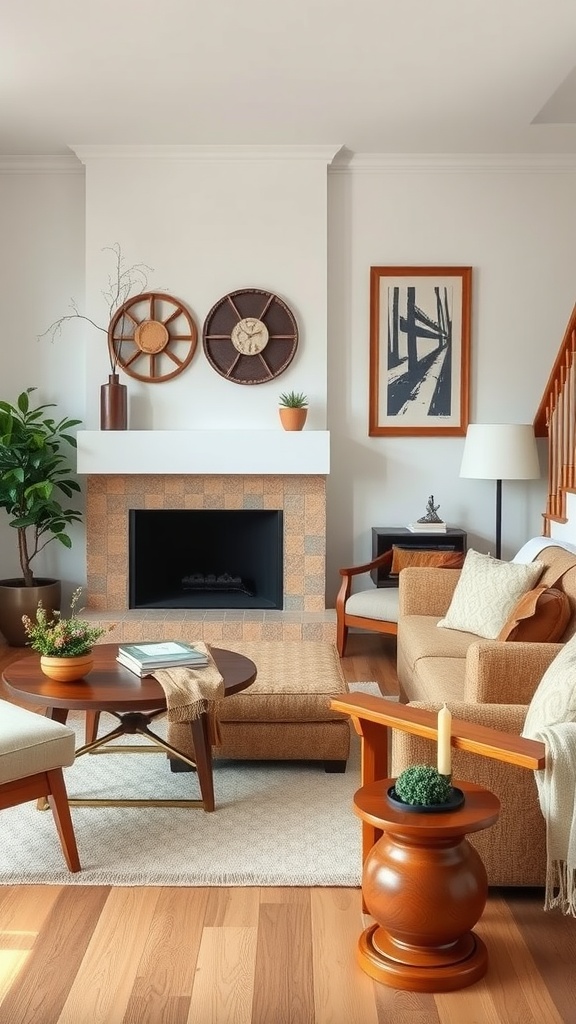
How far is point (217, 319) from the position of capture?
594 centimetres

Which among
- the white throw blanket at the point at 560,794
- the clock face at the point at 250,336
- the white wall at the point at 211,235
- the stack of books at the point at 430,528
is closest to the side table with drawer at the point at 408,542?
the stack of books at the point at 430,528

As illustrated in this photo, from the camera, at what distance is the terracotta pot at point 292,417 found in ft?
19.0

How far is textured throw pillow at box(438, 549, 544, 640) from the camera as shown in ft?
13.6

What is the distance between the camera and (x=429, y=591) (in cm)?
480

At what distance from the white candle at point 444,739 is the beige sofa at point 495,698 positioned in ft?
1.19

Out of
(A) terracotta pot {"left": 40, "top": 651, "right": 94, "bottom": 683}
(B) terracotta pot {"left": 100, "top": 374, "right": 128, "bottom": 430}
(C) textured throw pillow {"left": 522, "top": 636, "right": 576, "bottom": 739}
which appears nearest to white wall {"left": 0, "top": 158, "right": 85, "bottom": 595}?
(B) terracotta pot {"left": 100, "top": 374, "right": 128, "bottom": 430}

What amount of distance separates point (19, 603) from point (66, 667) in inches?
100

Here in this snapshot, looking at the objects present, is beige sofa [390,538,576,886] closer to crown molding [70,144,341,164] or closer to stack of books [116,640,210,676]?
stack of books [116,640,210,676]

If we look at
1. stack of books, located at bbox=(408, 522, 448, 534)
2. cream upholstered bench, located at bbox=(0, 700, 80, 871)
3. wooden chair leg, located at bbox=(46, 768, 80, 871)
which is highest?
stack of books, located at bbox=(408, 522, 448, 534)

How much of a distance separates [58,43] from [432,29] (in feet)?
5.10

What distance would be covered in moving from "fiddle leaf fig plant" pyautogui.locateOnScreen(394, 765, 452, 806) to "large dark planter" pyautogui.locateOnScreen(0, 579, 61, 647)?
376 cm

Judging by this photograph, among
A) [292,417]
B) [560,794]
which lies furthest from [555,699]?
[292,417]

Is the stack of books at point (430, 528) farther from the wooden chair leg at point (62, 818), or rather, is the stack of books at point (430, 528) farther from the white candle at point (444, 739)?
the white candle at point (444, 739)

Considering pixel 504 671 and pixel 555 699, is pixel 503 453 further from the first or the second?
pixel 555 699
